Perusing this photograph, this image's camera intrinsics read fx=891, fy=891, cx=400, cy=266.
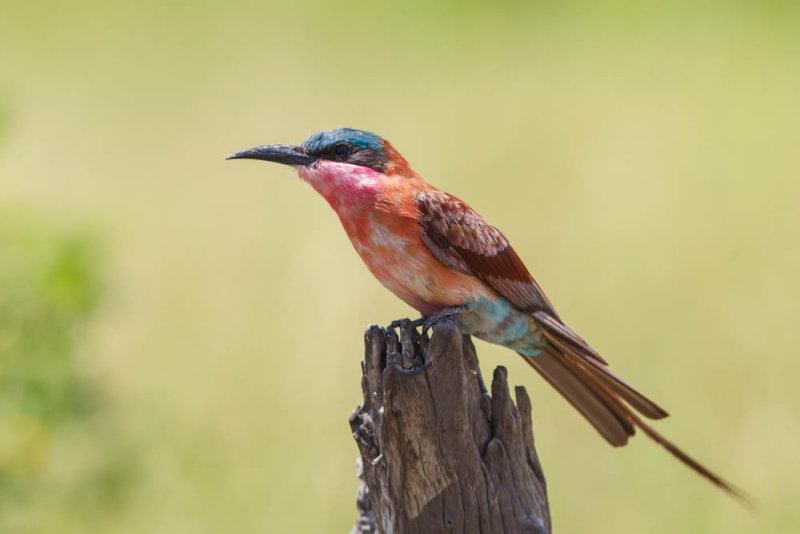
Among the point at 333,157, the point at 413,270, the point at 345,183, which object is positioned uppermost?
the point at 333,157

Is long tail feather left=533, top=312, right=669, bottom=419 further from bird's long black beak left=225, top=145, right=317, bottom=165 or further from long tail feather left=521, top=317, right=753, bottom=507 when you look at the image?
bird's long black beak left=225, top=145, right=317, bottom=165

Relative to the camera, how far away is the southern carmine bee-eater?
275 centimetres

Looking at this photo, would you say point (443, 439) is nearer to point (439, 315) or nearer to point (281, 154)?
point (439, 315)

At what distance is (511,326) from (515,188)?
4.04 meters

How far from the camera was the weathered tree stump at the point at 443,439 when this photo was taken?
94.0 inches

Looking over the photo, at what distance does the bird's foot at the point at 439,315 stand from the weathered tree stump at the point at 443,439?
12 cm

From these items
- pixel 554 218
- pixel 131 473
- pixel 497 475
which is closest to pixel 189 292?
pixel 131 473

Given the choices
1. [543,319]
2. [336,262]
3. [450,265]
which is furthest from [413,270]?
[336,262]

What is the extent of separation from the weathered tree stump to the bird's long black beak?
2.30 ft

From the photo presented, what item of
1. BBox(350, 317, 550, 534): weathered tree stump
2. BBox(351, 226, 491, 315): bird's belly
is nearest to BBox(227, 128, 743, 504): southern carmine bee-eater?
BBox(351, 226, 491, 315): bird's belly

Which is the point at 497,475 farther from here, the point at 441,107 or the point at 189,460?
the point at 441,107

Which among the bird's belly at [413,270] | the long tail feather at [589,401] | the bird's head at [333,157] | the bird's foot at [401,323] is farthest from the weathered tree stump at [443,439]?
the bird's head at [333,157]

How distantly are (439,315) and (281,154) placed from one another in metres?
0.74

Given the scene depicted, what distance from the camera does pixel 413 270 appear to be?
2742 mm
